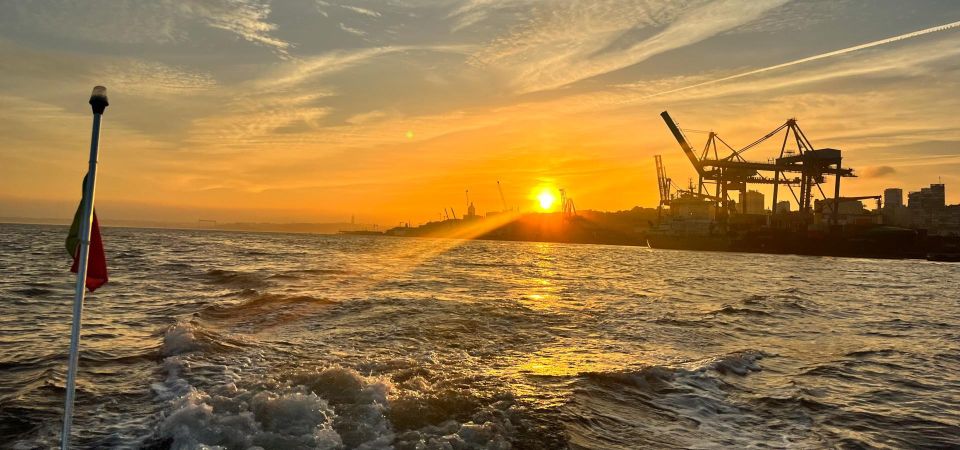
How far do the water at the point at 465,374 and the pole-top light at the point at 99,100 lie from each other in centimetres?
449

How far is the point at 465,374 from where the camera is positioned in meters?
10.7

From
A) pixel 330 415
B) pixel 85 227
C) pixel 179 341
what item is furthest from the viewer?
pixel 179 341

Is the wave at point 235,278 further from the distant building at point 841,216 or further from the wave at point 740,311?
the distant building at point 841,216

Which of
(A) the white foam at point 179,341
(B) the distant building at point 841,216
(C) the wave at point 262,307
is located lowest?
(C) the wave at point 262,307

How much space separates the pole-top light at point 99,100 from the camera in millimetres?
5301

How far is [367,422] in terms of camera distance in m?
7.89

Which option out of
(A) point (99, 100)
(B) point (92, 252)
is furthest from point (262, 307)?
(A) point (99, 100)

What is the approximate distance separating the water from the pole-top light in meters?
4.49

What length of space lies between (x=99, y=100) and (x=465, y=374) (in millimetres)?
7873

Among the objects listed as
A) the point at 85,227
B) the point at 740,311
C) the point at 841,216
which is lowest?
the point at 740,311

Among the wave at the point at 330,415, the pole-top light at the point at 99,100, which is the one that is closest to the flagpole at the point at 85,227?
the pole-top light at the point at 99,100

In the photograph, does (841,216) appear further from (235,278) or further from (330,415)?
(330,415)

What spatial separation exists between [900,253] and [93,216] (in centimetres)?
12438

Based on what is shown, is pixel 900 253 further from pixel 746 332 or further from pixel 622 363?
pixel 622 363
